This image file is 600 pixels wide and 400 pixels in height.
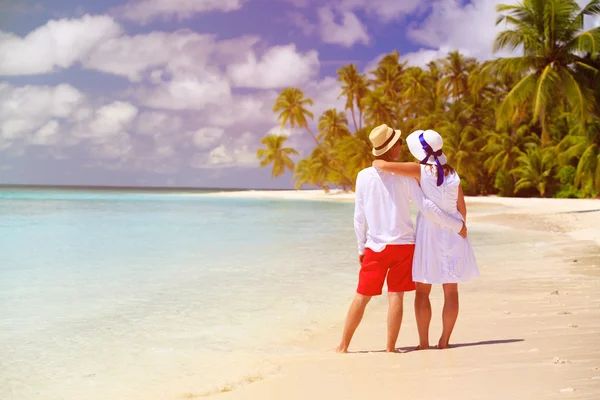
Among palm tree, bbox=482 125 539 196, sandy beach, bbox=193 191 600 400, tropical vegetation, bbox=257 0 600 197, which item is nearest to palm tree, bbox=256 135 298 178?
tropical vegetation, bbox=257 0 600 197

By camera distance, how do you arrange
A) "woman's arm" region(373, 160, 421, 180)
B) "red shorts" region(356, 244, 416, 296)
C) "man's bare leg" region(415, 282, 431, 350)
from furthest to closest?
"man's bare leg" region(415, 282, 431, 350) → "red shorts" region(356, 244, 416, 296) → "woman's arm" region(373, 160, 421, 180)

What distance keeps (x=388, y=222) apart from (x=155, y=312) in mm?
3417

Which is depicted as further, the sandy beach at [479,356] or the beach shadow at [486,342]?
the beach shadow at [486,342]

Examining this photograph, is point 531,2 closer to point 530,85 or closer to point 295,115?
point 530,85

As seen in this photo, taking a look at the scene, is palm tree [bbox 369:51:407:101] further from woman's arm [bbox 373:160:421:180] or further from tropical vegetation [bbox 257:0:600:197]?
woman's arm [bbox 373:160:421:180]

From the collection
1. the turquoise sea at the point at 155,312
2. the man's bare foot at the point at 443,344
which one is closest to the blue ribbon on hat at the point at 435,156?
the man's bare foot at the point at 443,344

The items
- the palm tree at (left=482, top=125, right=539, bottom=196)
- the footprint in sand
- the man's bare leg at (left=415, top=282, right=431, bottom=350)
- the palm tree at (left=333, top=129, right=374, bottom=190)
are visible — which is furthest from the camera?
the palm tree at (left=333, top=129, right=374, bottom=190)

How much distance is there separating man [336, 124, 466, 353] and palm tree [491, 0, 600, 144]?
62.6 feet

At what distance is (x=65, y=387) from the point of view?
3.87 meters

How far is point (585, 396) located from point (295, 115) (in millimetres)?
53271

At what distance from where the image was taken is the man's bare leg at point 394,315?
3850mm

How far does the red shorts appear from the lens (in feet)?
12.4

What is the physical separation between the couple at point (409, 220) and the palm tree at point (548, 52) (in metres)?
19.0

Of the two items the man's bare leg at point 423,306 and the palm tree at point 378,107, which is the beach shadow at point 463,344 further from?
the palm tree at point 378,107
